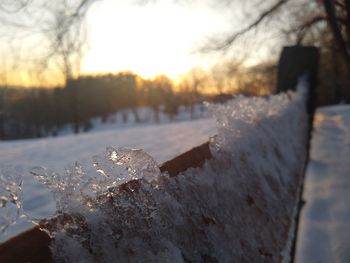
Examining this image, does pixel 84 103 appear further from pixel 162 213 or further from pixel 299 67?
pixel 162 213

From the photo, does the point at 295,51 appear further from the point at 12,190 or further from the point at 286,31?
the point at 12,190

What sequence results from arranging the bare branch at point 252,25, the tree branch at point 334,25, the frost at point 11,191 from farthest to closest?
the bare branch at point 252,25
the tree branch at point 334,25
the frost at point 11,191

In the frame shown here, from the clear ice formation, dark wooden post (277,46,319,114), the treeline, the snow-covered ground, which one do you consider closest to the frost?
the clear ice formation

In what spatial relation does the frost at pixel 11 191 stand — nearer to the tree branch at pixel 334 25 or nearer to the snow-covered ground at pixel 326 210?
the snow-covered ground at pixel 326 210

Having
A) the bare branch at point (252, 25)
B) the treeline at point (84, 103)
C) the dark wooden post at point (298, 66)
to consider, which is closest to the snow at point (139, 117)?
the treeline at point (84, 103)

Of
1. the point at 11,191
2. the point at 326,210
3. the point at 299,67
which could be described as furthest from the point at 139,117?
the point at 11,191

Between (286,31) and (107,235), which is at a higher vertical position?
(286,31)

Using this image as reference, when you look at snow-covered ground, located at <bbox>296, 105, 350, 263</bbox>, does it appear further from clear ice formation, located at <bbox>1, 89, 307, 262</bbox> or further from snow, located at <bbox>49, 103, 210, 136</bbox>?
snow, located at <bbox>49, 103, 210, 136</bbox>

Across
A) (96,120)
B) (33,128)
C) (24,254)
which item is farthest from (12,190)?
(96,120)
